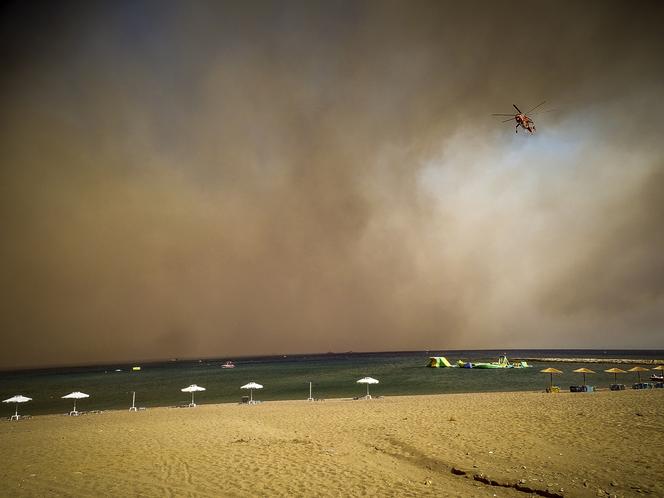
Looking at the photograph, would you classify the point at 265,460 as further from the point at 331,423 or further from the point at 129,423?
the point at 129,423

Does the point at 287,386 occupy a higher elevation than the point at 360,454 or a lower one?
lower

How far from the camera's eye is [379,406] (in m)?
31.2

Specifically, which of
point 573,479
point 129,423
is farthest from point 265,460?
point 129,423

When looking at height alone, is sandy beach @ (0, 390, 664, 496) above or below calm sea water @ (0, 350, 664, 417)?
above

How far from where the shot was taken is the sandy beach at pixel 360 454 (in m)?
11.8

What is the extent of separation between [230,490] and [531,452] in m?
12.0

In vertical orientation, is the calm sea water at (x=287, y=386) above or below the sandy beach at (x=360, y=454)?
below

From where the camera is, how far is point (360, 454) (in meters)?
15.7

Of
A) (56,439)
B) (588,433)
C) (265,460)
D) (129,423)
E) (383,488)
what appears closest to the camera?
(383,488)

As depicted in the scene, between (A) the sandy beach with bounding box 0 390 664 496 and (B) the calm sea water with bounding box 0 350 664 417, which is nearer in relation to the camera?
(A) the sandy beach with bounding box 0 390 664 496

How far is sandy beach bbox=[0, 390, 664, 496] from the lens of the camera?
11.8m

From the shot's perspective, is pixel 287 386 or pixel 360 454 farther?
pixel 287 386

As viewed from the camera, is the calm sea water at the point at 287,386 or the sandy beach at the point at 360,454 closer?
the sandy beach at the point at 360,454

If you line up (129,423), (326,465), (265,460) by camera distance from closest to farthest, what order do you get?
(326,465) < (265,460) < (129,423)
